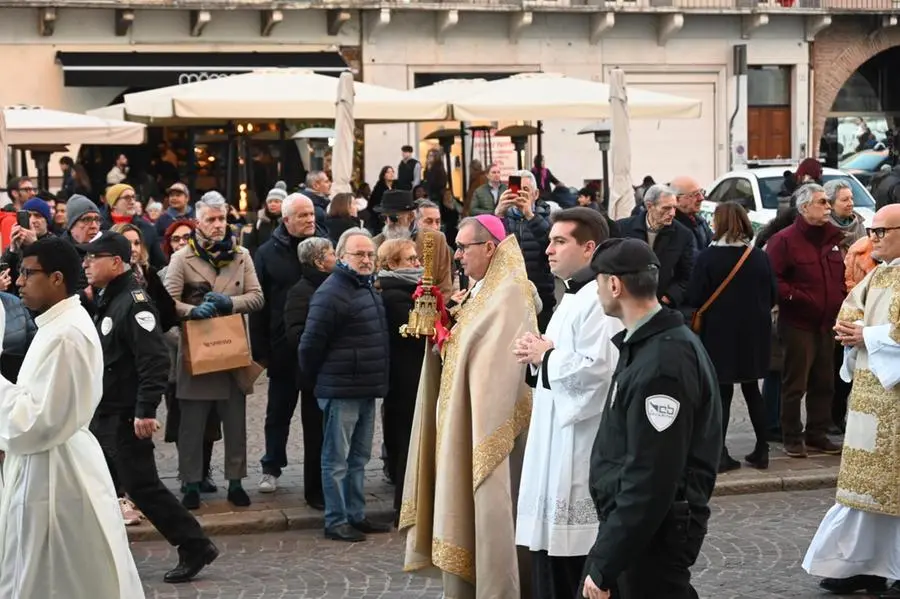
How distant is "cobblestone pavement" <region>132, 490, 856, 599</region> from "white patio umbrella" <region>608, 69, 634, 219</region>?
27.4 ft

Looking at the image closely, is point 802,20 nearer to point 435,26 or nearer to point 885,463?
point 435,26

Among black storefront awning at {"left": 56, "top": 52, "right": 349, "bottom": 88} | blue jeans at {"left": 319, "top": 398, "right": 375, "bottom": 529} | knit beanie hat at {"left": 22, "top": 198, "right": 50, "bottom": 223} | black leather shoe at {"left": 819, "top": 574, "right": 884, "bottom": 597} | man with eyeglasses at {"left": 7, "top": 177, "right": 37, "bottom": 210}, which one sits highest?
black storefront awning at {"left": 56, "top": 52, "right": 349, "bottom": 88}

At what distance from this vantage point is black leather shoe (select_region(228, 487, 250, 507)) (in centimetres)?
1048

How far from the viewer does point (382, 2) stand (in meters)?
30.6

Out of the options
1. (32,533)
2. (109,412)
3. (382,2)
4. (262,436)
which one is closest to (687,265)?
(262,436)

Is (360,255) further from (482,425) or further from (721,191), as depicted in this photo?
(721,191)

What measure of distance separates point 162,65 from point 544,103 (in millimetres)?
10822

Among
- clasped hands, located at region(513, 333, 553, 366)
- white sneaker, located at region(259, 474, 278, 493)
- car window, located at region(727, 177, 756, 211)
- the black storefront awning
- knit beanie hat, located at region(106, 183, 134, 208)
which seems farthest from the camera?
the black storefront awning

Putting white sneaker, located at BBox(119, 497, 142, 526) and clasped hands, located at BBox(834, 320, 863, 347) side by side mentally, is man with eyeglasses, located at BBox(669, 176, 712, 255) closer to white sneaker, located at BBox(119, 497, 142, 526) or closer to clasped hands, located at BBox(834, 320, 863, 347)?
clasped hands, located at BBox(834, 320, 863, 347)

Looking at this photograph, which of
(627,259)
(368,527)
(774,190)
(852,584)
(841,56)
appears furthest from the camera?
(841,56)

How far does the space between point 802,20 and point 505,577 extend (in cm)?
2902

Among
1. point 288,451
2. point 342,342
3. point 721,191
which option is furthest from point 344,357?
point 721,191

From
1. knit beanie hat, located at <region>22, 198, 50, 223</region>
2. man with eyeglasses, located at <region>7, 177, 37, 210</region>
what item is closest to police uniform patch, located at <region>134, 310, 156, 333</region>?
knit beanie hat, located at <region>22, 198, 50, 223</region>

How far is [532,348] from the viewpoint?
668cm
